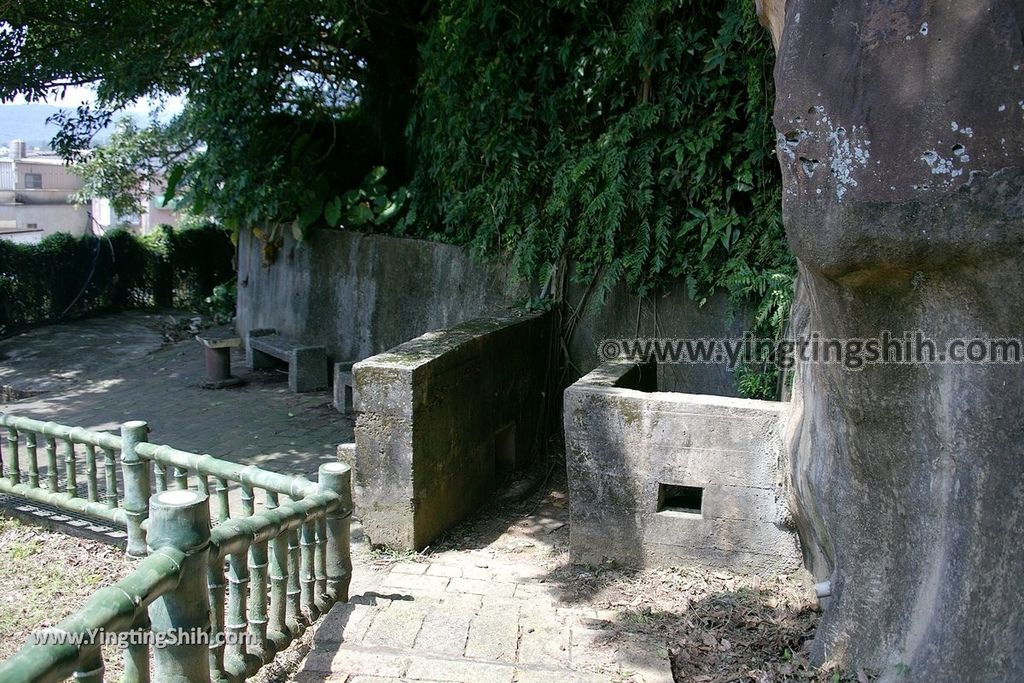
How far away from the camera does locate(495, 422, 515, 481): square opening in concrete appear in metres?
8.09

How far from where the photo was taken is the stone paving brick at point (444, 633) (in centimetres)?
442

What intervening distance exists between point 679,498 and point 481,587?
148 centimetres

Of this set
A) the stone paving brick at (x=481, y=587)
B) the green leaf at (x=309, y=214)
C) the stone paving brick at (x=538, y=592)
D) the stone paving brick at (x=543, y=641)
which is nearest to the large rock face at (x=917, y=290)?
the stone paving brick at (x=543, y=641)

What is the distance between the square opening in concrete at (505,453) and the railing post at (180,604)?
481cm

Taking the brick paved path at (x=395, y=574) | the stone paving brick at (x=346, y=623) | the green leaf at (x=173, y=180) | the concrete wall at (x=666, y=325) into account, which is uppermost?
the green leaf at (x=173, y=180)

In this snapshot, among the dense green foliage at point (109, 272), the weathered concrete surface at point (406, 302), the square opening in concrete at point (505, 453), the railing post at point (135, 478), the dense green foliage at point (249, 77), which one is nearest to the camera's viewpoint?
the railing post at point (135, 478)

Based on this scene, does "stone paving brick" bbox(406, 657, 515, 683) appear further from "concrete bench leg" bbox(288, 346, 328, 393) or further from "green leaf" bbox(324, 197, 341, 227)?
"green leaf" bbox(324, 197, 341, 227)

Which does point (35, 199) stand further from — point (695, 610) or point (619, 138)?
point (695, 610)

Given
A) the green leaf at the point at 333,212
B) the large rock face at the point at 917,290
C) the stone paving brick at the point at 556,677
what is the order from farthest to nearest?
the green leaf at the point at 333,212, the stone paving brick at the point at 556,677, the large rock face at the point at 917,290

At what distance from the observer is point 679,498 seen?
6367mm

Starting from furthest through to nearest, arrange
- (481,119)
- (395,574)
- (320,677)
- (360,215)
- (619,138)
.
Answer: (360,215)
(481,119)
(619,138)
(395,574)
(320,677)

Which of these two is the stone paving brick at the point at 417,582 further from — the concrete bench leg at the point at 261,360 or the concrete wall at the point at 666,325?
the concrete bench leg at the point at 261,360

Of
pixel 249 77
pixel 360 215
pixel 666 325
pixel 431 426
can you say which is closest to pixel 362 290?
pixel 360 215

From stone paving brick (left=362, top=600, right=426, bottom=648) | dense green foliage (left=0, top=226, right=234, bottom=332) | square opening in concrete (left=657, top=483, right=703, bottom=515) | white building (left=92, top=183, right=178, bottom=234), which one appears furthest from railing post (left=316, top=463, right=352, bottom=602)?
dense green foliage (left=0, top=226, right=234, bottom=332)
